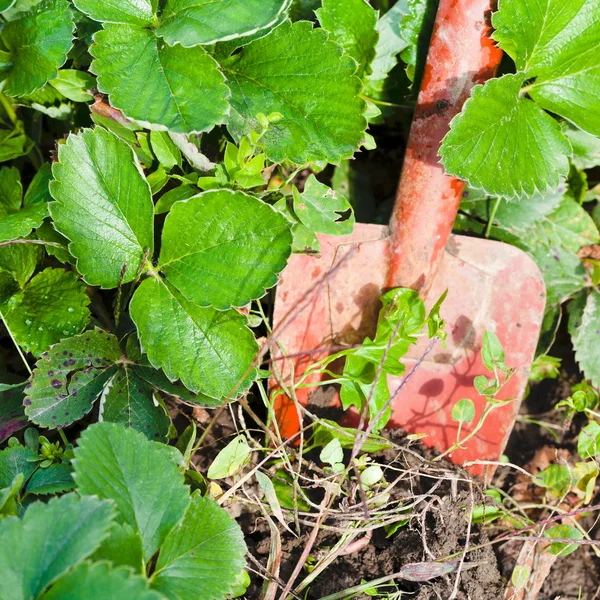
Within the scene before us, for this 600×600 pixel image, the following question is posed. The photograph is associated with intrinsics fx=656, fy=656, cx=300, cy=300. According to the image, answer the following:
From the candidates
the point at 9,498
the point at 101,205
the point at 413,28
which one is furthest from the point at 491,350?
the point at 9,498

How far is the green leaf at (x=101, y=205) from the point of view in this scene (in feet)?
3.91

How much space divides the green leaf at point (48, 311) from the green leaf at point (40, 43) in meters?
0.37

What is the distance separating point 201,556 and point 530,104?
1078mm

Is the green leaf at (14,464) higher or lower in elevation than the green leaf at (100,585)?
lower

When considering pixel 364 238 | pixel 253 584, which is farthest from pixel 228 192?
pixel 253 584

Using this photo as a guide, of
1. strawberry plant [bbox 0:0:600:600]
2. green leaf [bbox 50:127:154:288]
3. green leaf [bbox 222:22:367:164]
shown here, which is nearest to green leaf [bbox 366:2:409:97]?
strawberry plant [bbox 0:0:600:600]

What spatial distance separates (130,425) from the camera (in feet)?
4.03

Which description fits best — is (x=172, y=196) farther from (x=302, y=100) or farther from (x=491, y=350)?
(x=491, y=350)

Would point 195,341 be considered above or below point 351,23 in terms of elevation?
below

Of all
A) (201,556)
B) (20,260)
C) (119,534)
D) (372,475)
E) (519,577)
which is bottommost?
(519,577)

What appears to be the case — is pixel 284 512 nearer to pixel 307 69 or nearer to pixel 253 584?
pixel 253 584

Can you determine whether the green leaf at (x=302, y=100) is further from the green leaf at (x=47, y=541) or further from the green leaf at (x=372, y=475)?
the green leaf at (x=47, y=541)

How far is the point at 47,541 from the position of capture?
86 cm

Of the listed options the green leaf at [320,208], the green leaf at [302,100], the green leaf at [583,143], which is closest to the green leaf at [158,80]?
the green leaf at [302,100]
